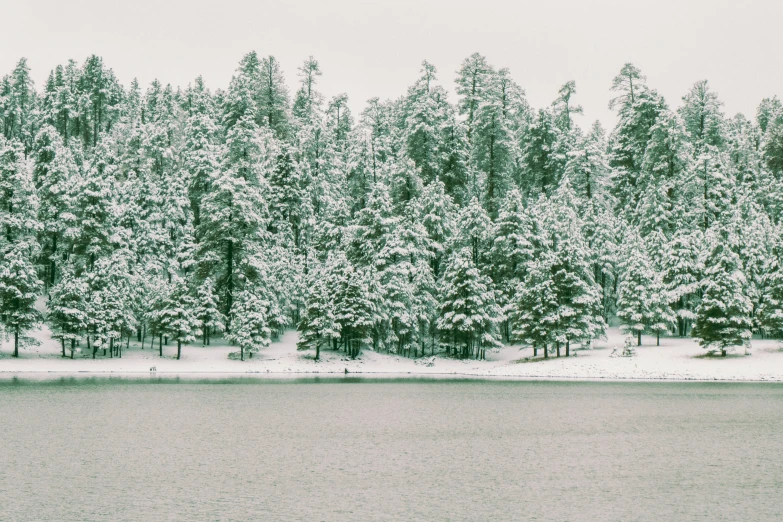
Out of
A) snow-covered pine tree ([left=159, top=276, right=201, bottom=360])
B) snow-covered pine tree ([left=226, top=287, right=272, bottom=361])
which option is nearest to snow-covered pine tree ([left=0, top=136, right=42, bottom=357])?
snow-covered pine tree ([left=159, top=276, right=201, bottom=360])

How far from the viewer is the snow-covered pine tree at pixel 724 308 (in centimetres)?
5941

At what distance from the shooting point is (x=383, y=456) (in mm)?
25594

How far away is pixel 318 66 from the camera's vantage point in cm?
10975

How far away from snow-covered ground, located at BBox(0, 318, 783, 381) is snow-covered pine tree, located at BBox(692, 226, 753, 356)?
1.89 metres

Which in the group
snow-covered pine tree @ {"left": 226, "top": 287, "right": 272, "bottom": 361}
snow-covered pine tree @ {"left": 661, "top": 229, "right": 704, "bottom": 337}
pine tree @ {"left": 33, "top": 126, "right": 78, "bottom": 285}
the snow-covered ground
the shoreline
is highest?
pine tree @ {"left": 33, "top": 126, "right": 78, "bottom": 285}

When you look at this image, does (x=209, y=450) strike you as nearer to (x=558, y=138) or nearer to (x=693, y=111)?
(x=558, y=138)

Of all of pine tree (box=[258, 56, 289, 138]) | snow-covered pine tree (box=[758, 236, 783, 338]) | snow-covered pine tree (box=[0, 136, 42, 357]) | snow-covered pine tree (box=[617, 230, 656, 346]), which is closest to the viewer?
snow-covered pine tree (box=[0, 136, 42, 357])

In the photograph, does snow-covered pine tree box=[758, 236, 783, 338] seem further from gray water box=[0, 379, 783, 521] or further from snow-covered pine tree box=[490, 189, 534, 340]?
snow-covered pine tree box=[490, 189, 534, 340]

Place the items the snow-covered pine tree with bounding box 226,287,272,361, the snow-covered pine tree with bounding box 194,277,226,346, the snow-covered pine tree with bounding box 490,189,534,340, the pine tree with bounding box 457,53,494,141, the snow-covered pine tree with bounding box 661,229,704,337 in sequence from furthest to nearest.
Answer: the pine tree with bounding box 457,53,494,141
the snow-covered pine tree with bounding box 490,189,534,340
the snow-covered pine tree with bounding box 661,229,704,337
the snow-covered pine tree with bounding box 194,277,226,346
the snow-covered pine tree with bounding box 226,287,272,361

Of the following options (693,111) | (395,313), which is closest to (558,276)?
(395,313)

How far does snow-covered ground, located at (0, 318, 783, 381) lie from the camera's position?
58750mm

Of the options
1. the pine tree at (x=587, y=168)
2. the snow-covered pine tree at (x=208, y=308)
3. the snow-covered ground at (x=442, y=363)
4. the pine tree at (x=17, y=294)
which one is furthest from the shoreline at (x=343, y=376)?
the pine tree at (x=587, y=168)

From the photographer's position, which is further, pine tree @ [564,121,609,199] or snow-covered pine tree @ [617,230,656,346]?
pine tree @ [564,121,609,199]

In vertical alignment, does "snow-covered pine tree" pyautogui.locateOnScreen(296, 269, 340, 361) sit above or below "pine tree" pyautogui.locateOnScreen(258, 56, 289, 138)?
below
